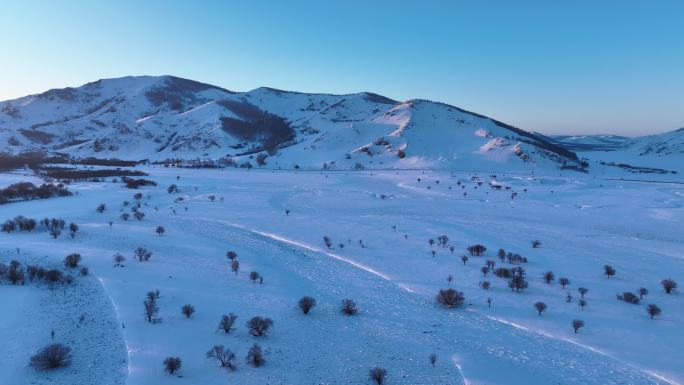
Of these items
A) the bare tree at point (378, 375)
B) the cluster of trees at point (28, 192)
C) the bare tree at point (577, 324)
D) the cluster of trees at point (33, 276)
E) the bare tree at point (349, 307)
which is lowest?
the bare tree at point (378, 375)

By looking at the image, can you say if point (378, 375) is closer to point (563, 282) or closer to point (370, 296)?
point (370, 296)

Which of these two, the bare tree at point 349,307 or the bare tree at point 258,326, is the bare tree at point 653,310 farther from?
the bare tree at point 258,326

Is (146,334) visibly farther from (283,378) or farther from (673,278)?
(673,278)

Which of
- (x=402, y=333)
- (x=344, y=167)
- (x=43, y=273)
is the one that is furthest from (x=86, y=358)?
(x=344, y=167)

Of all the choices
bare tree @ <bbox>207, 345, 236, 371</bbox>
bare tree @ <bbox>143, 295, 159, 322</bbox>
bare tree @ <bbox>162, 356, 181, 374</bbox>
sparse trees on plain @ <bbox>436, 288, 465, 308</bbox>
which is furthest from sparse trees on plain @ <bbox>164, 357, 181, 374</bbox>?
sparse trees on plain @ <bbox>436, 288, 465, 308</bbox>

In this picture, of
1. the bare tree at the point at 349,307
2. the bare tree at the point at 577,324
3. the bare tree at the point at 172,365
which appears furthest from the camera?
the bare tree at the point at 349,307

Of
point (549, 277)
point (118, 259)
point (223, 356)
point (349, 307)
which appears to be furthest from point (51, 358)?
point (549, 277)

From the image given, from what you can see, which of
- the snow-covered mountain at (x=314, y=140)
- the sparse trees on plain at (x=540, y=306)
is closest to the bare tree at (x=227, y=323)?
the sparse trees on plain at (x=540, y=306)

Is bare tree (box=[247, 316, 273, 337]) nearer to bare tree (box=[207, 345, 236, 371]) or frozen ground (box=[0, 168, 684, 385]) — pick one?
frozen ground (box=[0, 168, 684, 385])
